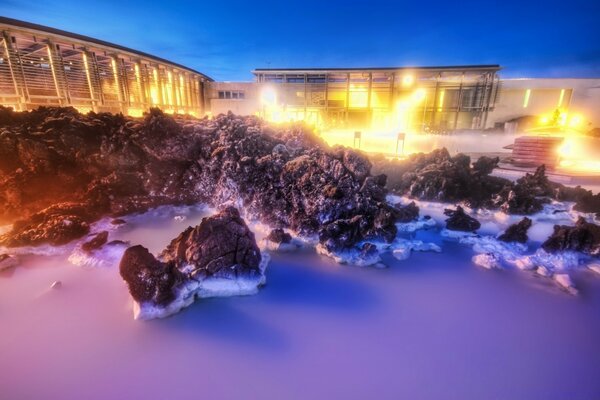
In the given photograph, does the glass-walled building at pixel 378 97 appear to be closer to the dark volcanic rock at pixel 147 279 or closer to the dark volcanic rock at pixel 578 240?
the dark volcanic rock at pixel 578 240

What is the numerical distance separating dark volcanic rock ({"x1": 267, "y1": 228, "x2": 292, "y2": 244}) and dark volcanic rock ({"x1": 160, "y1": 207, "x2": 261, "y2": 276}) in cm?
114

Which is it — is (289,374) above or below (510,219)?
below

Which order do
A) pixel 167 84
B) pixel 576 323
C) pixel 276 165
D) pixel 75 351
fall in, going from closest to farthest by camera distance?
pixel 75 351 < pixel 576 323 < pixel 276 165 < pixel 167 84

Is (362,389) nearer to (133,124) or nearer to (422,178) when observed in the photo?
(422,178)

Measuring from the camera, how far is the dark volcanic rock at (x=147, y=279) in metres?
4.47

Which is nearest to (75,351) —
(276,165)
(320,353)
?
(320,353)

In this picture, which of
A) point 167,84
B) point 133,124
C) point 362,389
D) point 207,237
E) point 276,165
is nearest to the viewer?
point 362,389

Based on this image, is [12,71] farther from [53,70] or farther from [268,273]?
[268,273]

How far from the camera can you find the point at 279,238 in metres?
6.67

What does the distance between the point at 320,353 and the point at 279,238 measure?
9.99 ft

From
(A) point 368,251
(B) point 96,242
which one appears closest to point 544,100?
(A) point 368,251

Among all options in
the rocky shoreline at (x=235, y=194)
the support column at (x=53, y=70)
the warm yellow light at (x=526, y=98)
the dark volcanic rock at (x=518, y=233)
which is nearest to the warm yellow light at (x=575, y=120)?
the warm yellow light at (x=526, y=98)

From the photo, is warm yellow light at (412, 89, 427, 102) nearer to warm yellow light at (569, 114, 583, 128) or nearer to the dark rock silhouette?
warm yellow light at (569, 114, 583, 128)

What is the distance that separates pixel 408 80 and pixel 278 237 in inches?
868
